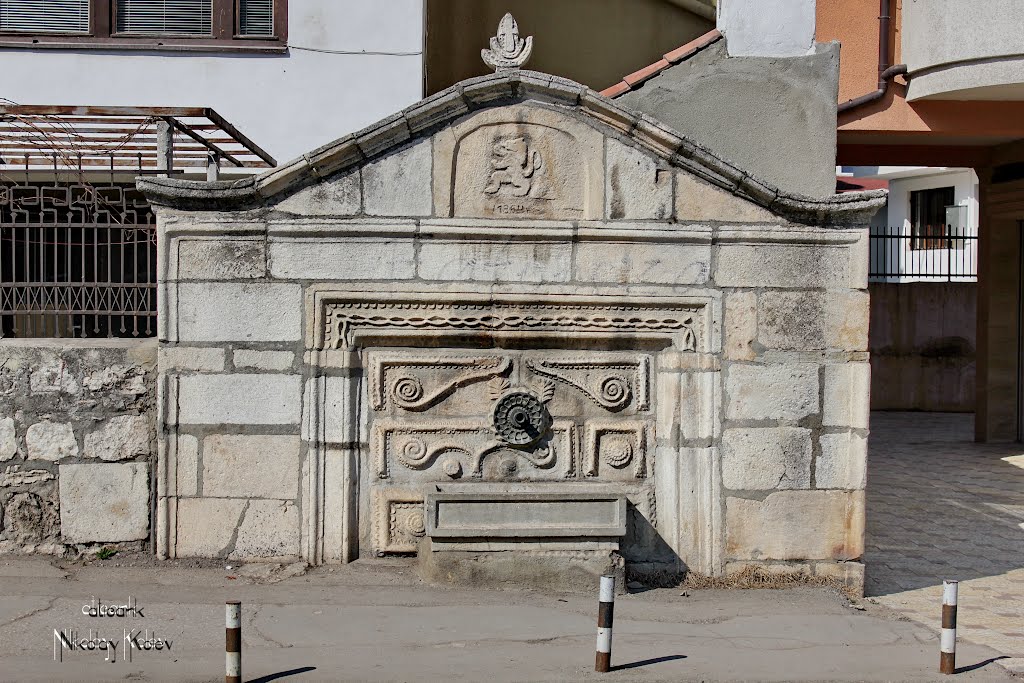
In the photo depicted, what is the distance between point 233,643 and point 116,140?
5626 mm

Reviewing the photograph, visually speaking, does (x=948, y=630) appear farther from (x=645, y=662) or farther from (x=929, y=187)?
(x=929, y=187)

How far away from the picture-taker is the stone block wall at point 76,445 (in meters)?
7.50

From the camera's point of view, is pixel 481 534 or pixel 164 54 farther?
pixel 164 54

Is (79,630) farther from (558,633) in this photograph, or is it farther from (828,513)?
(828,513)

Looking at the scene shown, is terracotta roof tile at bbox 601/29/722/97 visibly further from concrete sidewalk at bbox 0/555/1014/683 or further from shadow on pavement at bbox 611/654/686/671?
shadow on pavement at bbox 611/654/686/671

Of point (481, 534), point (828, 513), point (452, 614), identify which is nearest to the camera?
point (452, 614)

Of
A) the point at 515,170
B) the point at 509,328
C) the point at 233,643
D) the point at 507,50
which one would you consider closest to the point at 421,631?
the point at 233,643

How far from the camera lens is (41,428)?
7.52m

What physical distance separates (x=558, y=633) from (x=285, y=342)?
250cm

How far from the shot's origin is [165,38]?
11836 mm

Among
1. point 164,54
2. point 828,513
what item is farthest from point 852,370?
point 164,54

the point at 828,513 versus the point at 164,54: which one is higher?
the point at 164,54

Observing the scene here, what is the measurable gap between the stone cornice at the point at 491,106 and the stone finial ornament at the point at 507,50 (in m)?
0.23

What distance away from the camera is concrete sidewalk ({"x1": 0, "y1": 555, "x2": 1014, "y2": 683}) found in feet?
18.9
